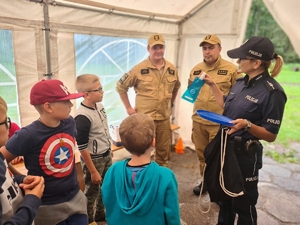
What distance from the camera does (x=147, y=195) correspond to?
1227mm

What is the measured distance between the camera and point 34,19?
8.02 ft

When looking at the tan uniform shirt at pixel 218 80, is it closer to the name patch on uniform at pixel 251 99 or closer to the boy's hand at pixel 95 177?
the name patch on uniform at pixel 251 99

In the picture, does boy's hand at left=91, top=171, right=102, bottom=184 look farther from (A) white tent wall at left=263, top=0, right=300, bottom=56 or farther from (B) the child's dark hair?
(A) white tent wall at left=263, top=0, right=300, bottom=56

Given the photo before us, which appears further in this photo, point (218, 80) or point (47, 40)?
point (218, 80)

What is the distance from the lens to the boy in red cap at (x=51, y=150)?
1471 mm

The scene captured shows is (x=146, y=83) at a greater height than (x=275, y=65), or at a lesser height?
lesser

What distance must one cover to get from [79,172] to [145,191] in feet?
4.81

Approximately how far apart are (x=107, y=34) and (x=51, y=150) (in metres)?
2.18

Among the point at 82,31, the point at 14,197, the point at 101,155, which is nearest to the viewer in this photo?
the point at 14,197

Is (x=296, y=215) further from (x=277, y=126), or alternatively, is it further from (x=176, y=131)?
(x=176, y=131)

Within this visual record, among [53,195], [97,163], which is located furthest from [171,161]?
[53,195]

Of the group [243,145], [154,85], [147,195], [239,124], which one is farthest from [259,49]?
[154,85]

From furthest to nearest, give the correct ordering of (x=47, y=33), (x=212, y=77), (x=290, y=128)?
(x=290, y=128)
(x=212, y=77)
(x=47, y=33)

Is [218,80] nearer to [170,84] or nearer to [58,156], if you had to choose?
[170,84]
